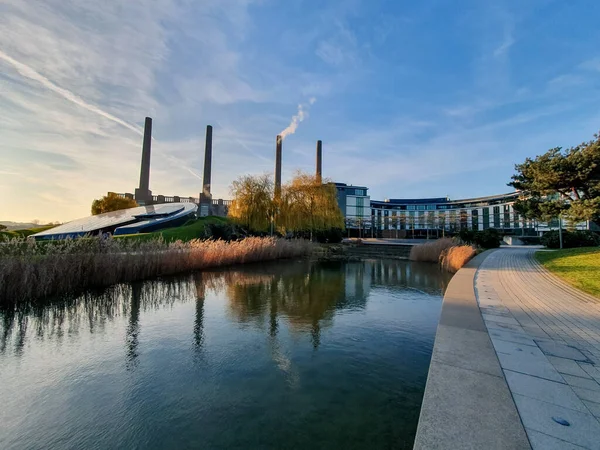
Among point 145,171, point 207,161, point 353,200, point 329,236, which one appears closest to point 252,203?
point 329,236

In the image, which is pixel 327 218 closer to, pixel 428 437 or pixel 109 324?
pixel 109 324

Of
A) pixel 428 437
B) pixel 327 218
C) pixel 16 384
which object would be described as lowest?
pixel 16 384

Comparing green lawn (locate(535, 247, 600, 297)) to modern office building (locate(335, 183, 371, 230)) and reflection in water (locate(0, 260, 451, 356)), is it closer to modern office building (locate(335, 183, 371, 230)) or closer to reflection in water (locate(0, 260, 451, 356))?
reflection in water (locate(0, 260, 451, 356))

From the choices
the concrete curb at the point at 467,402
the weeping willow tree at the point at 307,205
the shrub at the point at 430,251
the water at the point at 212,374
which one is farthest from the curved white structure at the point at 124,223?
the concrete curb at the point at 467,402

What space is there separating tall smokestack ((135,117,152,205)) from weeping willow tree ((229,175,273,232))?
23.3 meters

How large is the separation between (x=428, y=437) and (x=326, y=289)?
243 inches

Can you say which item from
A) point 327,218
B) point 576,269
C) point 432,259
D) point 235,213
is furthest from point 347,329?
point 327,218

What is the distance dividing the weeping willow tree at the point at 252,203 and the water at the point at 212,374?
13876 millimetres

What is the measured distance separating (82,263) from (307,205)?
1631 cm

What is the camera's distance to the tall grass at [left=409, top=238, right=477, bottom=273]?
11688 millimetres

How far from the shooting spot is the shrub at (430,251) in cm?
1458

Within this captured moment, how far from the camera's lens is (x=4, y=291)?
17.7 ft

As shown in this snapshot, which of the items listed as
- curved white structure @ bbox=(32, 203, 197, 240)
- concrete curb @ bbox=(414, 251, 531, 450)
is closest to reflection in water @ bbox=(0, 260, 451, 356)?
concrete curb @ bbox=(414, 251, 531, 450)

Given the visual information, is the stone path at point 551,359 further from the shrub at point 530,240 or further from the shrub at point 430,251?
the shrub at point 530,240
